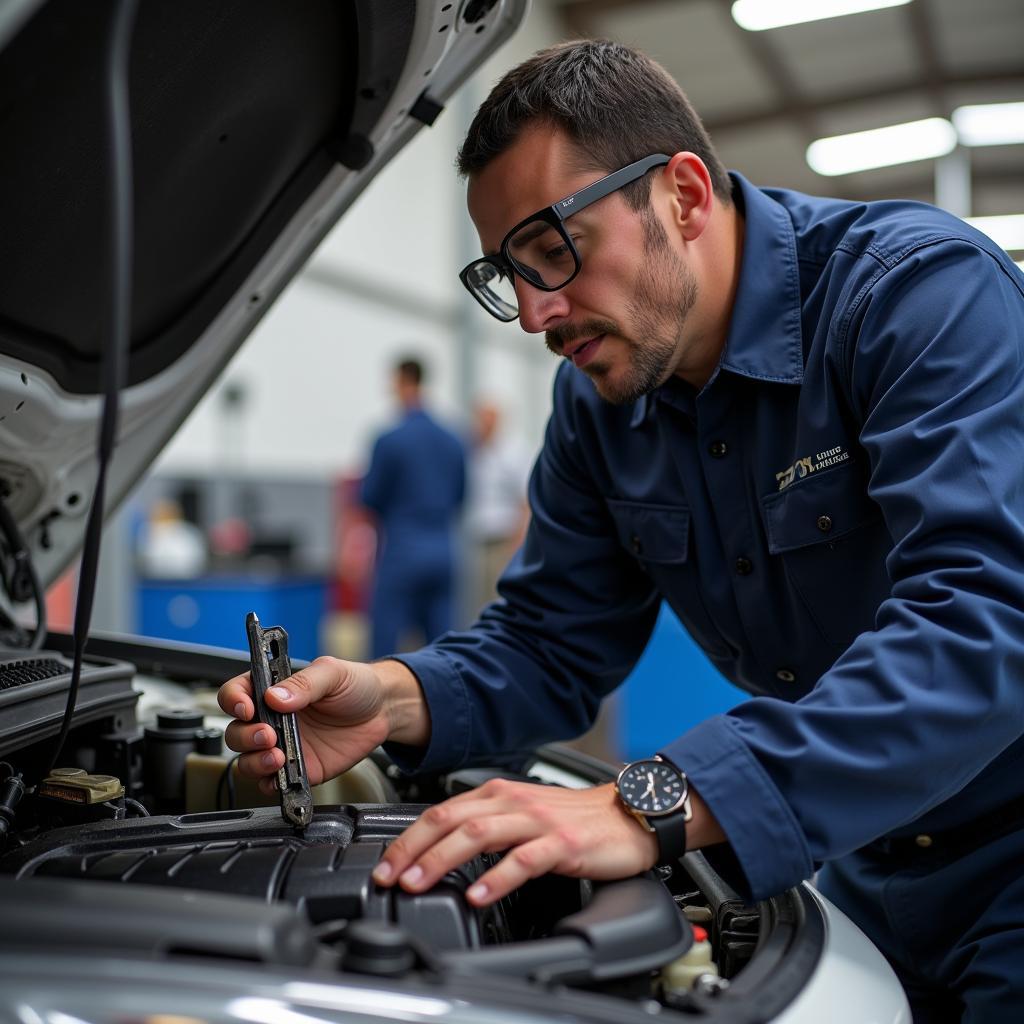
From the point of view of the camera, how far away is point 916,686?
82 centimetres

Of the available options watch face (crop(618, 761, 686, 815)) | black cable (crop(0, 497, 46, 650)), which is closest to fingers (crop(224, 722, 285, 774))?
watch face (crop(618, 761, 686, 815))

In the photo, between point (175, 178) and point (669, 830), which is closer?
point (669, 830)

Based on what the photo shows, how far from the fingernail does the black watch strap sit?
0.59 ft

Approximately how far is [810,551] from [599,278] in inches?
14.7

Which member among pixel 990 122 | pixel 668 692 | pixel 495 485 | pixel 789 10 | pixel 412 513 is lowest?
pixel 668 692

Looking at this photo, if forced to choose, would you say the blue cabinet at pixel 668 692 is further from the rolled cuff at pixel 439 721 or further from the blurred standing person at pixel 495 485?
the rolled cuff at pixel 439 721

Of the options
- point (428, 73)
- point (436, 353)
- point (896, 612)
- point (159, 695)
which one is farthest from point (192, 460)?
point (896, 612)

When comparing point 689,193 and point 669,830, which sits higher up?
point 689,193

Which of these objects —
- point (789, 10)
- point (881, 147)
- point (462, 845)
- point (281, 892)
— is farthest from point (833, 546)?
point (881, 147)

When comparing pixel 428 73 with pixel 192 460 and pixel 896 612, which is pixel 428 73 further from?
pixel 192 460

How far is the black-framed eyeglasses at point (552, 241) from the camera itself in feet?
3.49

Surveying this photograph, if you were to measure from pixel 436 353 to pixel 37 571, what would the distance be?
24.8 feet

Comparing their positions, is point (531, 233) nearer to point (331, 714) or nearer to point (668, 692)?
point (331, 714)

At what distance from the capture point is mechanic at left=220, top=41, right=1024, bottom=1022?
2.67 feet
